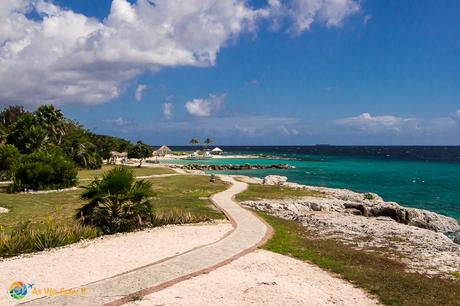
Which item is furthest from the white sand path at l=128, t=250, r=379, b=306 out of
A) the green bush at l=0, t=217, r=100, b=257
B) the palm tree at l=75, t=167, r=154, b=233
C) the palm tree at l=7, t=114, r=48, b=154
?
the palm tree at l=7, t=114, r=48, b=154

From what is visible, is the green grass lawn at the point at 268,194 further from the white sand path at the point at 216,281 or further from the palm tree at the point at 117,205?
the white sand path at the point at 216,281

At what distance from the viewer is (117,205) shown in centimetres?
1623

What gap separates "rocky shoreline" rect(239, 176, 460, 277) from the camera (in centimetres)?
1355

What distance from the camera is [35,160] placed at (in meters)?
32.8

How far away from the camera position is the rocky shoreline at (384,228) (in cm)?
1355

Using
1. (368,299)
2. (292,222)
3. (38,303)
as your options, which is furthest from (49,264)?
(292,222)

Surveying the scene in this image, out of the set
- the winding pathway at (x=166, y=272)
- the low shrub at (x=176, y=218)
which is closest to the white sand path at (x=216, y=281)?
the winding pathway at (x=166, y=272)

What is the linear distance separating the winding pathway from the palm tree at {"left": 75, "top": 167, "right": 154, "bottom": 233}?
14.3 ft

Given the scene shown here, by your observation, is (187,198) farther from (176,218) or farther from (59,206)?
(176,218)

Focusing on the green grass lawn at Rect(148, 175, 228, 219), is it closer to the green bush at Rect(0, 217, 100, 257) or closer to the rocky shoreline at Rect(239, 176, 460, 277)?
the rocky shoreline at Rect(239, 176, 460, 277)

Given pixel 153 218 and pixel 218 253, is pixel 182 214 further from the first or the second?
pixel 218 253

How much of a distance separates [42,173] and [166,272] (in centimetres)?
2523

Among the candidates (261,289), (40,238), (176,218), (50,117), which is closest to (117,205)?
(176,218)

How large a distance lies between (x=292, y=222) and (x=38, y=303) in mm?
13959
